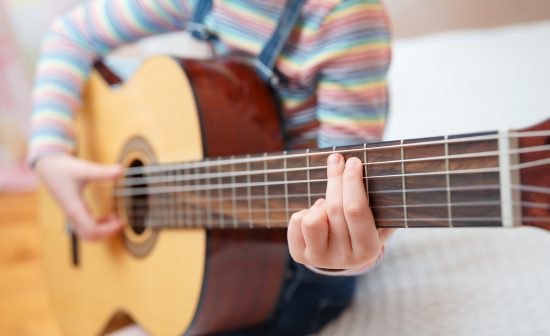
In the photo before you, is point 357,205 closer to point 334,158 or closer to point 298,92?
point 334,158

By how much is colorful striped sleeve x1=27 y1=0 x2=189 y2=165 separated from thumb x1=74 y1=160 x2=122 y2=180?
0.22 ft

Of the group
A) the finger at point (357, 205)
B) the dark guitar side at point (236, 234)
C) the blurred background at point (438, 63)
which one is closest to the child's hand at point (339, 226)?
the finger at point (357, 205)

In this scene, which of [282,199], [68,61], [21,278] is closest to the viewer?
[282,199]

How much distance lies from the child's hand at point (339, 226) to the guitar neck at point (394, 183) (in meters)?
0.01

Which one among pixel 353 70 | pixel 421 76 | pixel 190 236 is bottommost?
pixel 190 236

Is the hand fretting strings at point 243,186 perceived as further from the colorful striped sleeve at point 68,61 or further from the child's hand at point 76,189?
the colorful striped sleeve at point 68,61

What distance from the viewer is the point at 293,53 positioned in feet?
2.35

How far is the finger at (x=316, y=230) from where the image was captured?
0.51 m

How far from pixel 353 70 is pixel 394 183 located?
0.23 meters

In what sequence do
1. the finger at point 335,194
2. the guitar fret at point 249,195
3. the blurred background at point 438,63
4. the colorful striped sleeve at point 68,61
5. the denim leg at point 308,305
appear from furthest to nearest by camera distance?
the blurred background at point 438,63, the colorful striped sleeve at point 68,61, the denim leg at point 308,305, the guitar fret at point 249,195, the finger at point 335,194

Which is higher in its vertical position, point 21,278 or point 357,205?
point 357,205

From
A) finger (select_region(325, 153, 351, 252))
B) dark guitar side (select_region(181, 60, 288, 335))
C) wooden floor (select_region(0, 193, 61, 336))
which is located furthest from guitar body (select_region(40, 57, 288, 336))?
wooden floor (select_region(0, 193, 61, 336))

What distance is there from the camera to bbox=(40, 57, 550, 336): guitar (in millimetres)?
418

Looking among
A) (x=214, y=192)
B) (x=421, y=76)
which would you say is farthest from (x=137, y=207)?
(x=421, y=76)
